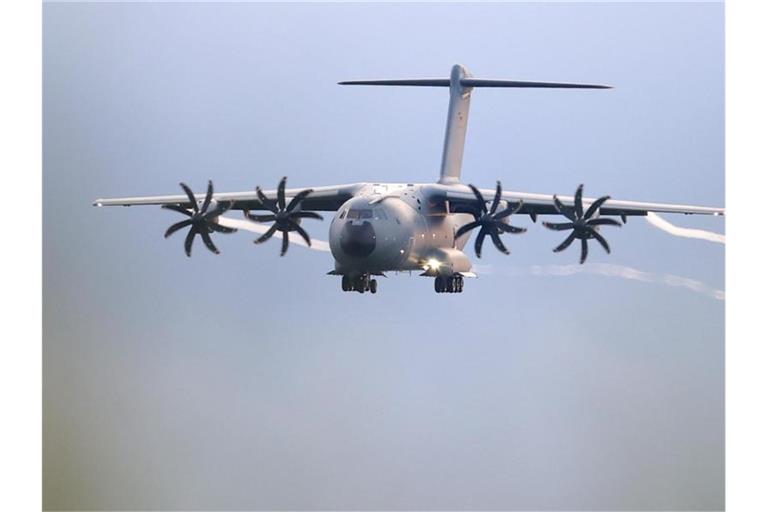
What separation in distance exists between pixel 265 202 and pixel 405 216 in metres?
1.98

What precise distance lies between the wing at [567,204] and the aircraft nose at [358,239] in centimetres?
173

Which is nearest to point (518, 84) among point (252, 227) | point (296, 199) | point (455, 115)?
point (455, 115)

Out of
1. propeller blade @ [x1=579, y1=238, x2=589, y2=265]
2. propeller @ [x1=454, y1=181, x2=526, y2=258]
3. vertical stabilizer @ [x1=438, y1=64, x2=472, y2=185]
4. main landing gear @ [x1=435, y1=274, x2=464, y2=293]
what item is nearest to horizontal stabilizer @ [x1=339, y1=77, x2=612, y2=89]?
vertical stabilizer @ [x1=438, y1=64, x2=472, y2=185]

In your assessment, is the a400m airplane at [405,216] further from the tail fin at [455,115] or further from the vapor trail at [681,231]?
the vapor trail at [681,231]

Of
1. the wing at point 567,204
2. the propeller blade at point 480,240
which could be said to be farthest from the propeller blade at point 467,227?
the wing at point 567,204

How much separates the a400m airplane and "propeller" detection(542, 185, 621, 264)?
14 millimetres

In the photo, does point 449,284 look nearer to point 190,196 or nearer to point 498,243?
point 498,243

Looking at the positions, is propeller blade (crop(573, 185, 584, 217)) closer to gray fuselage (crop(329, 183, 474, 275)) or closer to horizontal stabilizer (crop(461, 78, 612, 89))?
horizontal stabilizer (crop(461, 78, 612, 89))

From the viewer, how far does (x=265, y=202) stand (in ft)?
82.3

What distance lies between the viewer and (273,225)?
979 inches

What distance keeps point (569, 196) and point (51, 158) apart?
7.80m
